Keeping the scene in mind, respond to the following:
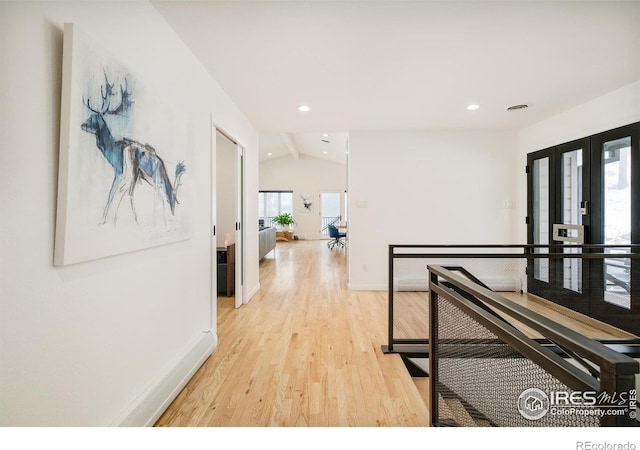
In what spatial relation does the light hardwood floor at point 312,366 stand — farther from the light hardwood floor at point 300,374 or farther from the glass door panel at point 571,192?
the glass door panel at point 571,192

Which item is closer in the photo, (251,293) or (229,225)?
(251,293)

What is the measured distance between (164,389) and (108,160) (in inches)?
52.5

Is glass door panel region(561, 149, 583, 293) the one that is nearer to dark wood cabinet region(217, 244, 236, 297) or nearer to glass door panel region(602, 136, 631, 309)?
glass door panel region(602, 136, 631, 309)

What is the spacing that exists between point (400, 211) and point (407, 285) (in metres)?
1.13

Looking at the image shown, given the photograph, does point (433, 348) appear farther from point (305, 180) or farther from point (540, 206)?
point (305, 180)

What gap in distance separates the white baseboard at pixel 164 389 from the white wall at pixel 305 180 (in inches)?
402

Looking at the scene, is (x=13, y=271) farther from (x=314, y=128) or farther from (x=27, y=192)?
(x=314, y=128)

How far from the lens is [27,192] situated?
104cm

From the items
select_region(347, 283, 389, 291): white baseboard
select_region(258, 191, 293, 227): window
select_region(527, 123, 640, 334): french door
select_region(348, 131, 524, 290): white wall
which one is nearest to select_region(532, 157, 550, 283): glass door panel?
select_region(527, 123, 640, 334): french door

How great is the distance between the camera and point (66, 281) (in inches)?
47.4

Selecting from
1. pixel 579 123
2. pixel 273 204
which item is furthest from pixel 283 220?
pixel 579 123

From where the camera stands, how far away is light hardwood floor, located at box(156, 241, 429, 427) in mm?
1768

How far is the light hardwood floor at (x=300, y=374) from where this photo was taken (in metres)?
1.77
